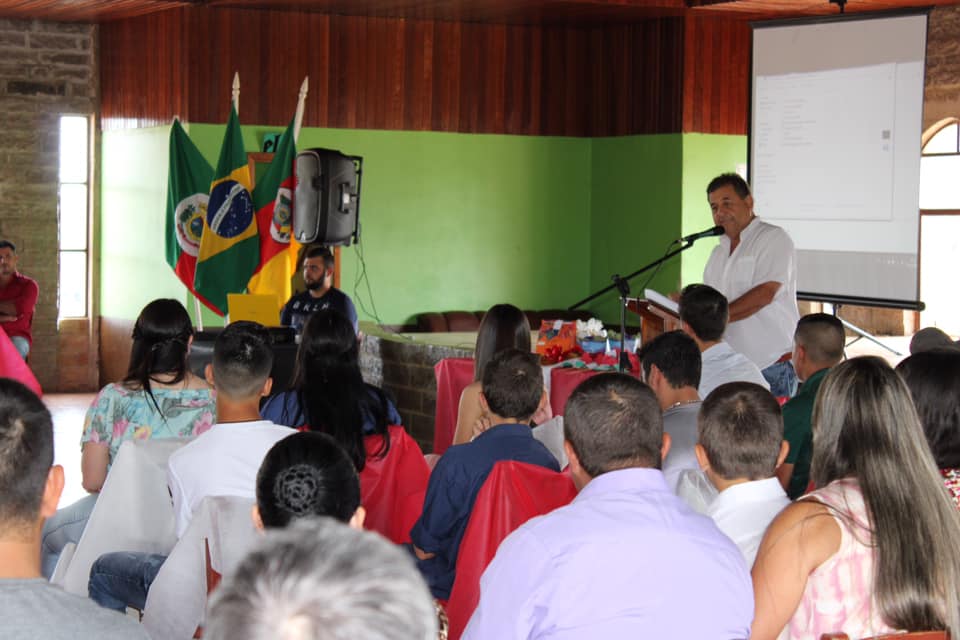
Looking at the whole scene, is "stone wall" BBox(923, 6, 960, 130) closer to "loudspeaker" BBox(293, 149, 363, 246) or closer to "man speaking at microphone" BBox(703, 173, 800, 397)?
"loudspeaker" BBox(293, 149, 363, 246)

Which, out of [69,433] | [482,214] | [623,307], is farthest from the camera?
[482,214]

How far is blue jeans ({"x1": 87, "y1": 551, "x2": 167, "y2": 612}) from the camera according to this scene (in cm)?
344

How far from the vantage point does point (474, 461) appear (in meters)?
3.62

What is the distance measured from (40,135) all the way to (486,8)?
412cm

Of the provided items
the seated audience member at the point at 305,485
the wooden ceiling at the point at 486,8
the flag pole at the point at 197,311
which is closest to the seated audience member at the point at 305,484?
the seated audience member at the point at 305,485

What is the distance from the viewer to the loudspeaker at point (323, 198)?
9.06 metres

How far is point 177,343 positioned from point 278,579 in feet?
11.1

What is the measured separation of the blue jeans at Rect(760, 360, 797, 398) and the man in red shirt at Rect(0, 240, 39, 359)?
568 cm

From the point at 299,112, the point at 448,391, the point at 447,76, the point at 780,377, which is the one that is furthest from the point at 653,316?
the point at 447,76

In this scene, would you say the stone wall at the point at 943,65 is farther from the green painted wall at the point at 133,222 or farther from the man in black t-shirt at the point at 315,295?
the green painted wall at the point at 133,222

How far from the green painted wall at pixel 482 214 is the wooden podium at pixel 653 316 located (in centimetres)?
502

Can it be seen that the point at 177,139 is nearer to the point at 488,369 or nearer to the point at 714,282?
the point at 714,282

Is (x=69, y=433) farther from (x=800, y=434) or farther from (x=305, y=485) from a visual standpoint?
(x=305, y=485)

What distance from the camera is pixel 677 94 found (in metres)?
11.0
